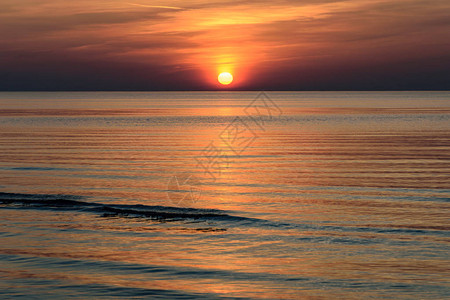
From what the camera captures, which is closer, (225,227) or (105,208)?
(225,227)

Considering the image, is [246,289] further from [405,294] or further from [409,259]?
[409,259]

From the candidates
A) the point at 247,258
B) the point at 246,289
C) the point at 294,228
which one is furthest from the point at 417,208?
the point at 246,289

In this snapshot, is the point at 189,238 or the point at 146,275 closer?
the point at 146,275

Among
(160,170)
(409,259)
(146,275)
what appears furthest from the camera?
(160,170)

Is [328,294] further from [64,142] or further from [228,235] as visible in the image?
[64,142]

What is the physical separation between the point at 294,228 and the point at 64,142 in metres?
37.6

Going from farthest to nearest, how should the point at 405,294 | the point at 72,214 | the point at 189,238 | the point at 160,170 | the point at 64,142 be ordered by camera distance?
the point at 64,142, the point at 160,170, the point at 72,214, the point at 189,238, the point at 405,294

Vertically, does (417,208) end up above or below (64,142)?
below

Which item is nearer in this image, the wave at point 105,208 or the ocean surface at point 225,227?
the ocean surface at point 225,227

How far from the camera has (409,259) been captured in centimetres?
1645

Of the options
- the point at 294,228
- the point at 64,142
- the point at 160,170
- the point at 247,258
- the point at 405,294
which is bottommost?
the point at 405,294

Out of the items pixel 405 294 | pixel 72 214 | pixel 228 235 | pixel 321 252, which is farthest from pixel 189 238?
pixel 405 294

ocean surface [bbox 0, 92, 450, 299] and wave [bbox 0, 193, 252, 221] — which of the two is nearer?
ocean surface [bbox 0, 92, 450, 299]

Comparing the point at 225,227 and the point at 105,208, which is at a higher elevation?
the point at 105,208
